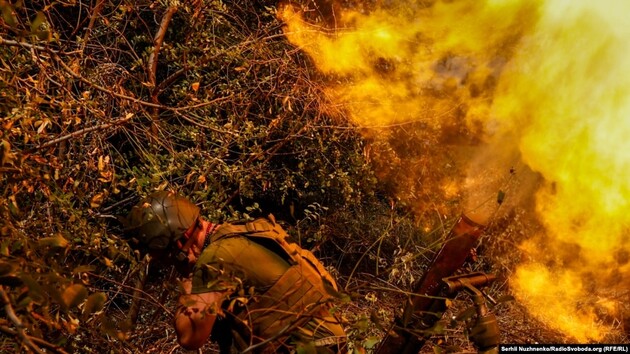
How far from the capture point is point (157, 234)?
3.04 metres

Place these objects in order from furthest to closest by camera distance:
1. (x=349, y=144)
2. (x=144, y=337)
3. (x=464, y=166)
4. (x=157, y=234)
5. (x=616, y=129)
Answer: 1. (x=464, y=166)
2. (x=349, y=144)
3. (x=616, y=129)
4. (x=144, y=337)
5. (x=157, y=234)

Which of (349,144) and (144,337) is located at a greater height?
(349,144)

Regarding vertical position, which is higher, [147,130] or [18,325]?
[18,325]

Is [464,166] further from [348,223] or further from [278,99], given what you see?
[278,99]

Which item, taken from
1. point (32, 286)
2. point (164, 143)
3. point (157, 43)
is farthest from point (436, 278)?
point (157, 43)

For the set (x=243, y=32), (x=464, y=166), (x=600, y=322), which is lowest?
(x=600, y=322)

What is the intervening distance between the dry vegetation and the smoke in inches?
18.8

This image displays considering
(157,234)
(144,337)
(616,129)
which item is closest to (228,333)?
(157,234)

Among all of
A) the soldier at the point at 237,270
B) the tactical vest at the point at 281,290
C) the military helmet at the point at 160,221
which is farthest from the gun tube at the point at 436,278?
the military helmet at the point at 160,221

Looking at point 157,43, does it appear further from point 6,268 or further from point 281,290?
point 6,268

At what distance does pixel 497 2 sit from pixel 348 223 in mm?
3913

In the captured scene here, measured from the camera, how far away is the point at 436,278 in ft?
8.80

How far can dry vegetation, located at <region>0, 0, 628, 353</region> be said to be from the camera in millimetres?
3680

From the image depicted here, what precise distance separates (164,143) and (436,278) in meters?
3.25
